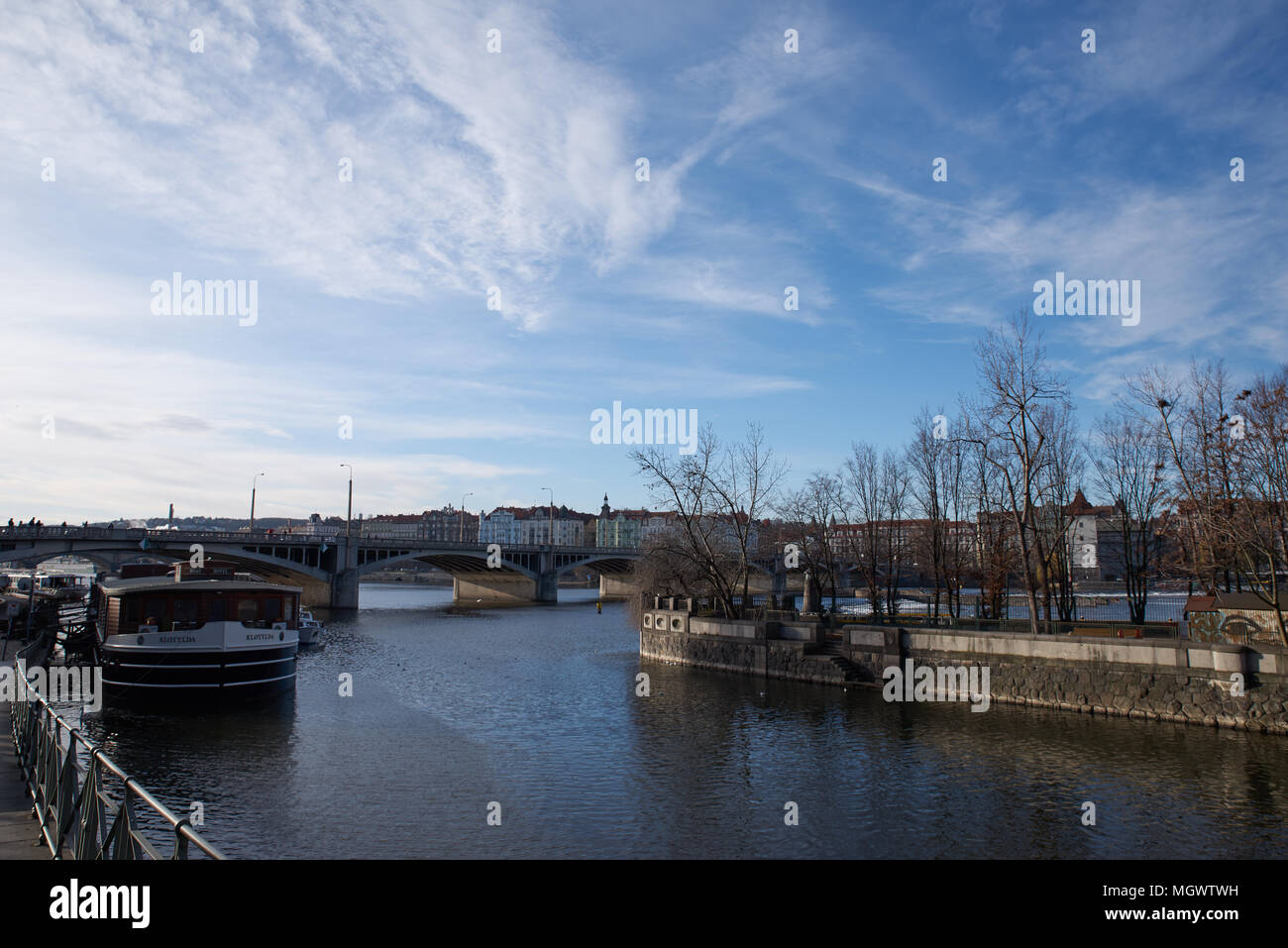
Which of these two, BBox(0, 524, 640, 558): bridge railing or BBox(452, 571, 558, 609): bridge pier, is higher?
BBox(0, 524, 640, 558): bridge railing

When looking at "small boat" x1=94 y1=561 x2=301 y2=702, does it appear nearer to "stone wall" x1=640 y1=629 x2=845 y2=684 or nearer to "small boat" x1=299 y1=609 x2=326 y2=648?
"stone wall" x1=640 y1=629 x2=845 y2=684

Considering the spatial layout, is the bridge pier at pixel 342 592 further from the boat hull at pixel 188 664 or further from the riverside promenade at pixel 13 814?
the riverside promenade at pixel 13 814

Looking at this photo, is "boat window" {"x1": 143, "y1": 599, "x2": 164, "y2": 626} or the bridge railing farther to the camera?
the bridge railing

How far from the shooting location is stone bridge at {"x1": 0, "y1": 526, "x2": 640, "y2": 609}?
72.8 metres

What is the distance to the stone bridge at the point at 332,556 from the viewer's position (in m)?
72.8

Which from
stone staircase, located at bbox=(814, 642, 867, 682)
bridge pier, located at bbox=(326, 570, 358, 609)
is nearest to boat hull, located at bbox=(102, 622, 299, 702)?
stone staircase, located at bbox=(814, 642, 867, 682)

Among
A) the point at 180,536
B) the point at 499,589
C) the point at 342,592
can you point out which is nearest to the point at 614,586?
the point at 499,589

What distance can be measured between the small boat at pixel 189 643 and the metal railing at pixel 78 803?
1733 cm

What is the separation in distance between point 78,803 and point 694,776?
14.7 m

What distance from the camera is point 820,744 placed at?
25.3 meters

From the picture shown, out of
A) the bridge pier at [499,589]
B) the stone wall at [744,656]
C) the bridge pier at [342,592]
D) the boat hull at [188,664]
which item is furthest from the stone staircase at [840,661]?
the bridge pier at [499,589]

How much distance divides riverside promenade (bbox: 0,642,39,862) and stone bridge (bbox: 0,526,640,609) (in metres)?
64.3

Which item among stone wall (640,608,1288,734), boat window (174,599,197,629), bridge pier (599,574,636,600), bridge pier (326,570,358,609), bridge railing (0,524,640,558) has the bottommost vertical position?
bridge pier (599,574,636,600)
